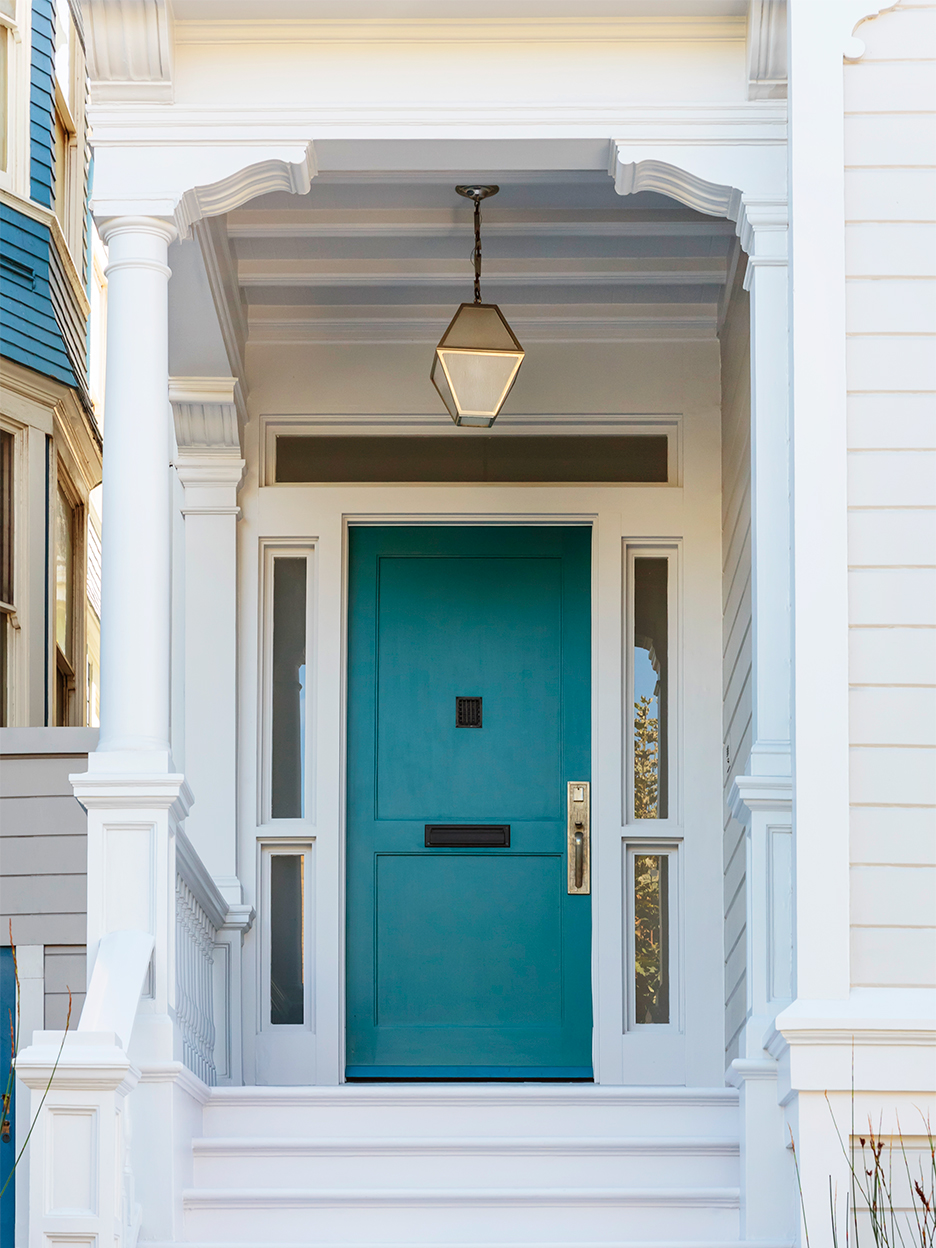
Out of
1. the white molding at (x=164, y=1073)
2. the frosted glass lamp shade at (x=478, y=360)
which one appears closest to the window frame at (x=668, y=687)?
the frosted glass lamp shade at (x=478, y=360)

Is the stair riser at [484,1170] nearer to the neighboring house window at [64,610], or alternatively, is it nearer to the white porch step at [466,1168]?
the white porch step at [466,1168]

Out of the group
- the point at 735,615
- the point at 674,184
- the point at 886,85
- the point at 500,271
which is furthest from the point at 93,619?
A: the point at 886,85

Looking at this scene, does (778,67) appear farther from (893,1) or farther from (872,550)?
(872,550)

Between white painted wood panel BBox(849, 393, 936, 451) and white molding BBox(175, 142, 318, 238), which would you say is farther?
white molding BBox(175, 142, 318, 238)

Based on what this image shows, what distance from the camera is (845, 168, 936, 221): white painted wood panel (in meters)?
3.39

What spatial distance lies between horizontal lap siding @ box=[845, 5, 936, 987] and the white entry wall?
2385 mm

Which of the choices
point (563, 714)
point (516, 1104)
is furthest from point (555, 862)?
point (516, 1104)

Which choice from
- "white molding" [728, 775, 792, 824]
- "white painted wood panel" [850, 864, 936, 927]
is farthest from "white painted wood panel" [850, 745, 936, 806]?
"white molding" [728, 775, 792, 824]

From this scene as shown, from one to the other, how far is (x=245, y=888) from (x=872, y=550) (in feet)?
9.70

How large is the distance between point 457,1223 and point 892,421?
2039 millimetres

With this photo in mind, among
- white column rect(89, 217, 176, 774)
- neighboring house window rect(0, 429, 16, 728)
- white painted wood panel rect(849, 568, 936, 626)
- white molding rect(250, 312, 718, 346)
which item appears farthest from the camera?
neighboring house window rect(0, 429, 16, 728)

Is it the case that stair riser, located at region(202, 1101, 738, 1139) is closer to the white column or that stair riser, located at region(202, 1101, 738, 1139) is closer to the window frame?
the white column

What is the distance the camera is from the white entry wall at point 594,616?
552cm

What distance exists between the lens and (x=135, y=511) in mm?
3863
